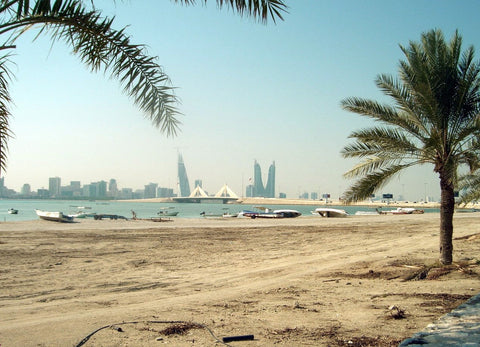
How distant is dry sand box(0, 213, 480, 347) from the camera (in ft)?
16.3

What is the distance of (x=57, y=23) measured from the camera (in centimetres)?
443

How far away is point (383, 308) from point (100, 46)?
523 cm

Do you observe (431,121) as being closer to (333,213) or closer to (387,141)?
(387,141)

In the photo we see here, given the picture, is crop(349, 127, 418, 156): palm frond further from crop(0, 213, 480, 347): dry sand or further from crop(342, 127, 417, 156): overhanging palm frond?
crop(0, 213, 480, 347): dry sand

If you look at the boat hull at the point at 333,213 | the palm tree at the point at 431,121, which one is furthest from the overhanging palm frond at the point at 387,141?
the boat hull at the point at 333,213

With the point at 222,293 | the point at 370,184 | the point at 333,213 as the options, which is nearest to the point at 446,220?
the point at 370,184

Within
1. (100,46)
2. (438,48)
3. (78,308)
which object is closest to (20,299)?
(78,308)

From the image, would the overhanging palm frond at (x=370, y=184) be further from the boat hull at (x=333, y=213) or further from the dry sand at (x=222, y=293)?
the boat hull at (x=333, y=213)

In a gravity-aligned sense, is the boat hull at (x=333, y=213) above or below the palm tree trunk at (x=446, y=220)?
below

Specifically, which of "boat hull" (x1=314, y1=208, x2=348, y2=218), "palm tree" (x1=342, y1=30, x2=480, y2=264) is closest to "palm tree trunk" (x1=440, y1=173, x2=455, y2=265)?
"palm tree" (x1=342, y1=30, x2=480, y2=264)

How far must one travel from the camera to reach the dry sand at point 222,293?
4.96m

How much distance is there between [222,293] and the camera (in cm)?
787

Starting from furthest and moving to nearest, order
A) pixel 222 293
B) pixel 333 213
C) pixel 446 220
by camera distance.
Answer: pixel 333 213 → pixel 446 220 → pixel 222 293

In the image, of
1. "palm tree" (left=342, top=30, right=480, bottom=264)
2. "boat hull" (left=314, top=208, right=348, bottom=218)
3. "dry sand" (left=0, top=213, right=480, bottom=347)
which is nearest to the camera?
"dry sand" (left=0, top=213, right=480, bottom=347)
